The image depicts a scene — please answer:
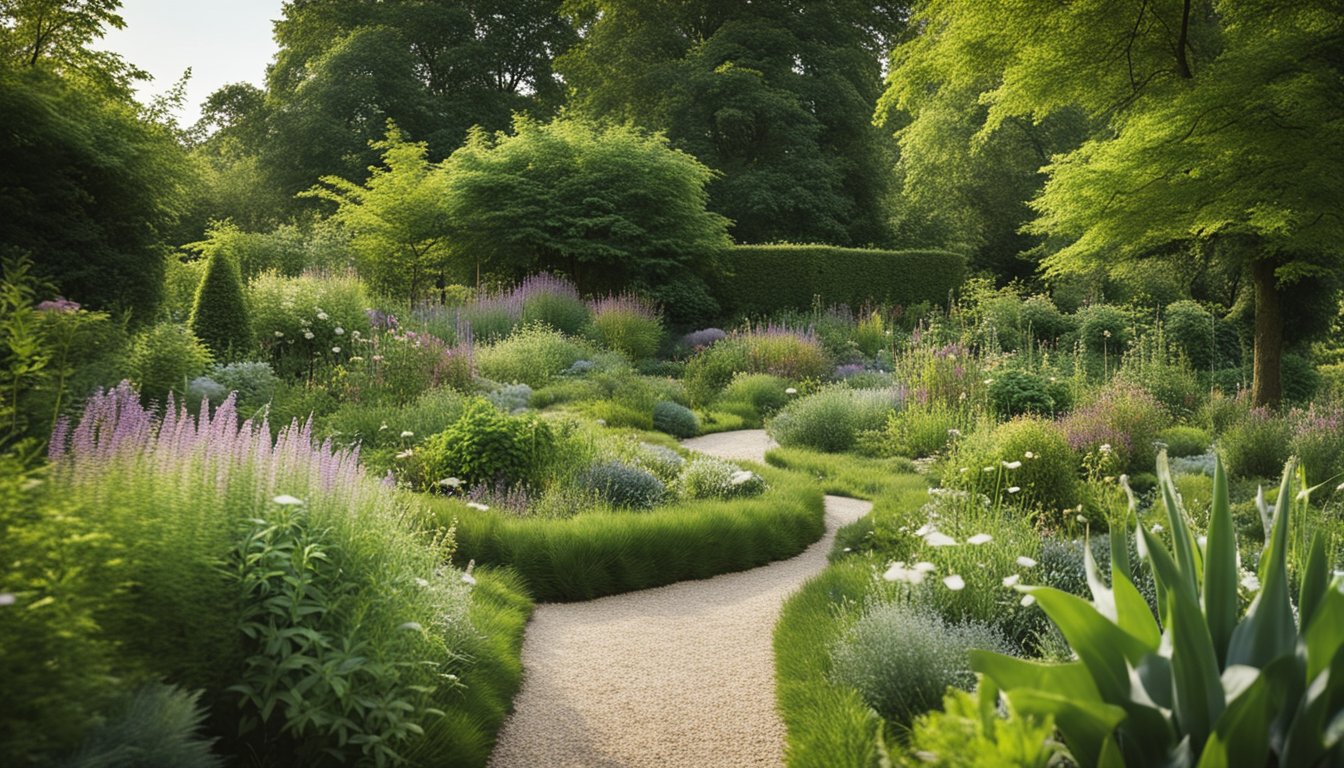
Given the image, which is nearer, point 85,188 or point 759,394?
point 85,188

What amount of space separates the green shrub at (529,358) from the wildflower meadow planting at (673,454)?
8cm

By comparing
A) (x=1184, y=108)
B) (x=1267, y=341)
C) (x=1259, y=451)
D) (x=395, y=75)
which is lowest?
(x=1259, y=451)

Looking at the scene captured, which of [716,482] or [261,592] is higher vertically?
[261,592]

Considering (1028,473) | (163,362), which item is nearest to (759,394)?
(1028,473)

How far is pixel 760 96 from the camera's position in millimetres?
24188

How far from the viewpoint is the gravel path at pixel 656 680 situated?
330cm

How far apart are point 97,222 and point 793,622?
8.83 m

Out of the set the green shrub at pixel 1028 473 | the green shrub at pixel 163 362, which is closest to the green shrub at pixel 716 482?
the green shrub at pixel 1028 473

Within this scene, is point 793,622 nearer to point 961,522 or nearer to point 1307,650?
point 961,522

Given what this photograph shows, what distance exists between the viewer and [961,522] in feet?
15.5

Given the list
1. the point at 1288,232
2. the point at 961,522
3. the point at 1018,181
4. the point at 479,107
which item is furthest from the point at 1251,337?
the point at 479,107

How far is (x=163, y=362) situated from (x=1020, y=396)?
782 cm

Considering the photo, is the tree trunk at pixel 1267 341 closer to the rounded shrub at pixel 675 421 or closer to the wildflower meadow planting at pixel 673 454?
the wildflower meadow planting at pixel 673 454

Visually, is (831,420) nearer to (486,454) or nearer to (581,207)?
(486,454)
